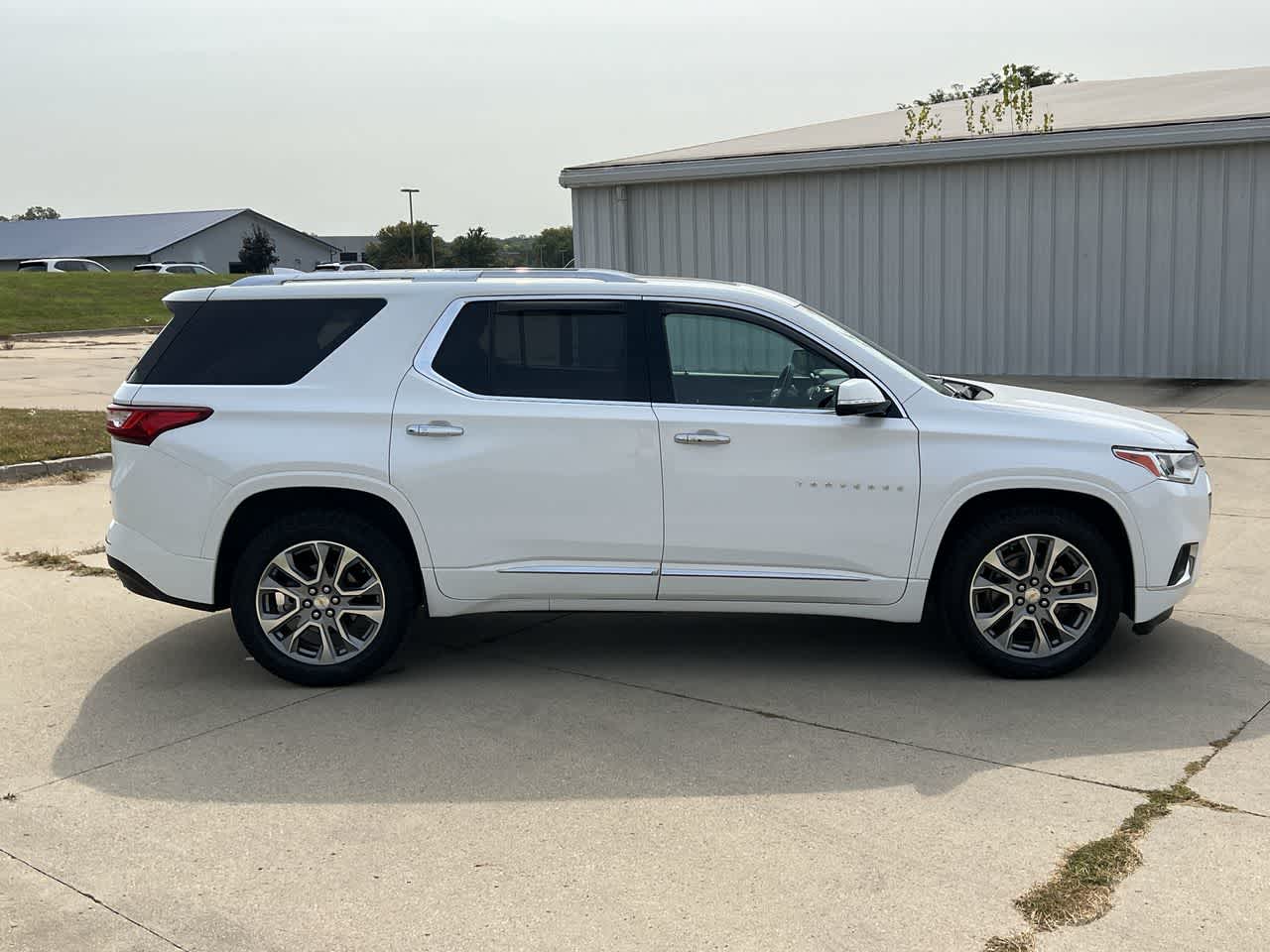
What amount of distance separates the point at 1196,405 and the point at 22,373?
63.2 feet

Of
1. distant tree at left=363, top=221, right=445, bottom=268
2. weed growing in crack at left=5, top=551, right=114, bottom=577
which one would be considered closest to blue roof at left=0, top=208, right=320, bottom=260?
distant tree at left=363, top=221, right=445, bottom=268

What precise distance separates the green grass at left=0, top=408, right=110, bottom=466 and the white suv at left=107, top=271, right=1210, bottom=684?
7.13 meters

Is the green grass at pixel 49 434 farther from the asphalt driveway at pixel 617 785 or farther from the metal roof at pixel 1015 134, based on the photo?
the metal roof at pixel 1015 134

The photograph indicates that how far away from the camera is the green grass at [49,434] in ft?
41.3

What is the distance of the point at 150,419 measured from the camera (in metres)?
6.04

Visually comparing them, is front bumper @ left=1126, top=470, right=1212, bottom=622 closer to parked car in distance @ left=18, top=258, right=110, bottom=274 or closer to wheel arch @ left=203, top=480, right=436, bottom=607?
wheel arch @ left=203, top=480, right=436, bottom=607

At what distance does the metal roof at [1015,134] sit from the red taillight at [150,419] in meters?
13.3

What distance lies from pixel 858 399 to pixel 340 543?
2.28 metres

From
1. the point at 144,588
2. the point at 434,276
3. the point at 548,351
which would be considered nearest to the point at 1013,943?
the point at 548,351

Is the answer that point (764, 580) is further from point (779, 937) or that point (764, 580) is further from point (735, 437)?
point (779, 937)

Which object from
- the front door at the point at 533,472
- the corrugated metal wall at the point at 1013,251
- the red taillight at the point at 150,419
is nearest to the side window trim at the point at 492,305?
the front door at the point at 533,472

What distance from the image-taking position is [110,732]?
553 centimetres

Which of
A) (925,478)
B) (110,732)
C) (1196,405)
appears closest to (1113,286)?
(1196,405)

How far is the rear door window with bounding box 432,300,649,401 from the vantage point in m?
6.01
